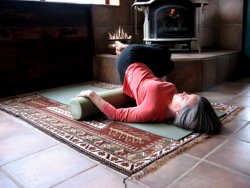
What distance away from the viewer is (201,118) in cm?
168

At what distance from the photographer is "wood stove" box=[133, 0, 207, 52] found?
10.3ft

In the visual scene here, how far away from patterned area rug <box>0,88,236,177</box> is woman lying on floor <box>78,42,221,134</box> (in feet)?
0.31

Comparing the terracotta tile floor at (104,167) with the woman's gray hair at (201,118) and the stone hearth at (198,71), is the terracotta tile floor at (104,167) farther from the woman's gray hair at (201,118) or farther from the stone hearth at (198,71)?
the stone hearth at (198,71)

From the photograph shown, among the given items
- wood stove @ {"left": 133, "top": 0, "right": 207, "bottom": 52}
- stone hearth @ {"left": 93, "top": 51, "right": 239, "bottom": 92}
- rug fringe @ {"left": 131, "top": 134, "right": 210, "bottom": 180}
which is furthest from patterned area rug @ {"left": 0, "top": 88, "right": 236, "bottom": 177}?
wood stove @ {"left": 133, "top": 0, "right": 207, "bottom": 52}

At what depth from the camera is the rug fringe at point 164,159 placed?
1.28 m

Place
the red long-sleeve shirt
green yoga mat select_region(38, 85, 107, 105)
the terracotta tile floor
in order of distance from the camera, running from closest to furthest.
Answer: the terracotta tile floor < the red long-sleeve shirt < green yoga mat select_region(38, 85, 107, 105)

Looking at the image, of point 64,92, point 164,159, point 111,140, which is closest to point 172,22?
point 64,92

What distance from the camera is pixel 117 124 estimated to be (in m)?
1.93

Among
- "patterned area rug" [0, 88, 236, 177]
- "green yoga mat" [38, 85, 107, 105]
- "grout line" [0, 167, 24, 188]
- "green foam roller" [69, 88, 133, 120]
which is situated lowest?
"grout line" [0, 167, 24, 188]

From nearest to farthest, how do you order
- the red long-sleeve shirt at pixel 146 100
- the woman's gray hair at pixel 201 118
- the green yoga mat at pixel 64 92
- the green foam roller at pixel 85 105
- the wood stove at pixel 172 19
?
1. the woman's gray hair at pixel 201 118
2. the red long-sleeve shirt at pixel 146 100
3. the green foam roller at pixel 85 105
4. the green yoga mat at pixel 64 92
5. the wood stove at pixel 172 19

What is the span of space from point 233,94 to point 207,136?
1166mm

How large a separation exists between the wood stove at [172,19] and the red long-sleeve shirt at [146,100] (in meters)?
1.24

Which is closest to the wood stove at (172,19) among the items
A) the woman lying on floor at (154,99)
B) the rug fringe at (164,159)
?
the woman lying on floor at (154,99)

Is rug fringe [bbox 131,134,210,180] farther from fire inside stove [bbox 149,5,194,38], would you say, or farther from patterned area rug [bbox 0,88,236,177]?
fire inside stove [bbox 149,5,194,38]
